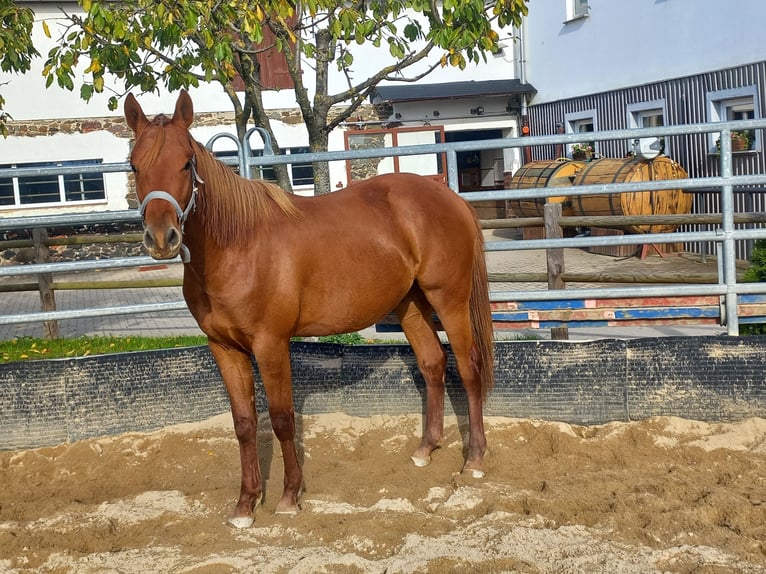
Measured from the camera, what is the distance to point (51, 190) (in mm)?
17516

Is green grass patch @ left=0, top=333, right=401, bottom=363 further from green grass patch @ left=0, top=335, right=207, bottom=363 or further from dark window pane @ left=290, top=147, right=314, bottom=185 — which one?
dark window pane @ left=290, top=147, right=314, bottom=185

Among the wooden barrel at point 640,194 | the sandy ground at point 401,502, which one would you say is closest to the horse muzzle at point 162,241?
the sandy ground at point 401,502

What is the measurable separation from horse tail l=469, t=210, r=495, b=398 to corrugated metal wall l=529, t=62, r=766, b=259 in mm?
6941

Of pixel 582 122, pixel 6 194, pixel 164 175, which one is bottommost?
pixel 164 175

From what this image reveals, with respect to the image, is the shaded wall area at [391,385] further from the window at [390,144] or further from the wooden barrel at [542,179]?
the window at [390,144]

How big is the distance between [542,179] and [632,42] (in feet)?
9.46

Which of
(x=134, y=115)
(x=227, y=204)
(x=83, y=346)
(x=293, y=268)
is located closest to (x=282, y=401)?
(x=293, y=268)

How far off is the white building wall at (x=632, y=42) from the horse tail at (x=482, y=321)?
351 inches

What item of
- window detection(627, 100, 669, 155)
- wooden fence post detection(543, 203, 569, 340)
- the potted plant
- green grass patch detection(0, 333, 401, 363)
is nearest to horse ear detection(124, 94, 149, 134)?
green grass patch detection(0, 333, 401, 363)

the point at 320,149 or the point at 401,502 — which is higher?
the point at 320,149

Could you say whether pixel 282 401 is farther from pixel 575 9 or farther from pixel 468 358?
pixel 575 9

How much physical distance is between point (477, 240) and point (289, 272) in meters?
1.25

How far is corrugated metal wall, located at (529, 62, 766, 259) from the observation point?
469 inches

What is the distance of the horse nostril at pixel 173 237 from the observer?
3.35 m
